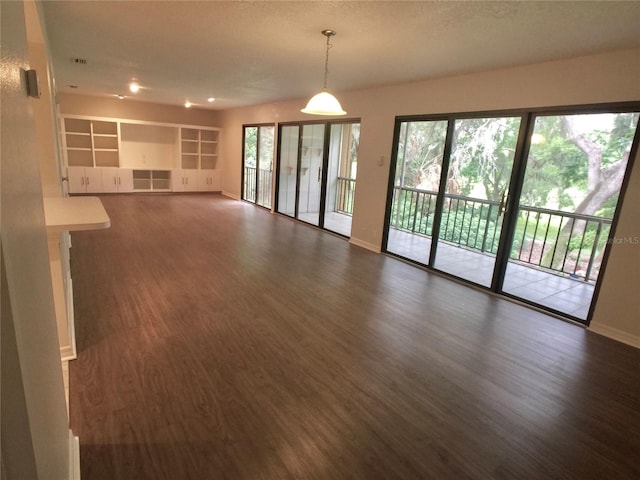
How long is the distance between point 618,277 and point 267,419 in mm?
3318

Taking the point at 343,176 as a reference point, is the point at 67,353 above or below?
below

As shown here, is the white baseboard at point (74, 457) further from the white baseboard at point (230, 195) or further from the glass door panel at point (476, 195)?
the white baseboard at point (230, 195)

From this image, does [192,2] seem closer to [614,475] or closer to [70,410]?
[70,410]

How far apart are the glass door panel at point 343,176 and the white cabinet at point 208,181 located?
418cm

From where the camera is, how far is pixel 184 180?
1020 cm

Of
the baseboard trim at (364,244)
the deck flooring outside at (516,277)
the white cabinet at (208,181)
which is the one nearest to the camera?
the deck flooring outside at (516,277)

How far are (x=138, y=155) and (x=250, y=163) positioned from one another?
3.25 m

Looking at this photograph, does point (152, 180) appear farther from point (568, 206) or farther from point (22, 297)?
point (22, 297)

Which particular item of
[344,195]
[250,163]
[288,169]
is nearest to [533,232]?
[344,195]

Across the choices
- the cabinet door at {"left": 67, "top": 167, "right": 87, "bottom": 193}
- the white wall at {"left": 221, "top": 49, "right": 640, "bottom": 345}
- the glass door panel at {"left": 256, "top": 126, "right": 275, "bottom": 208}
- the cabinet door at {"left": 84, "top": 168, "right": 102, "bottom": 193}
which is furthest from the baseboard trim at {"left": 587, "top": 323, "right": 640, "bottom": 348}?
the cabinet door at {"left": 67, "top": 167, "right": 87, "bottom": 193}

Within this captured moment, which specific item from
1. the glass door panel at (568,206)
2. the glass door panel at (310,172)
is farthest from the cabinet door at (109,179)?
the glass door panel at (568,206)

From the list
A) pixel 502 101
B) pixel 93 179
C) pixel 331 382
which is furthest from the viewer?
pixel 93 179

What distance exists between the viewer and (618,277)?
10.6 ft

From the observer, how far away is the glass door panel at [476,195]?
176 inches
